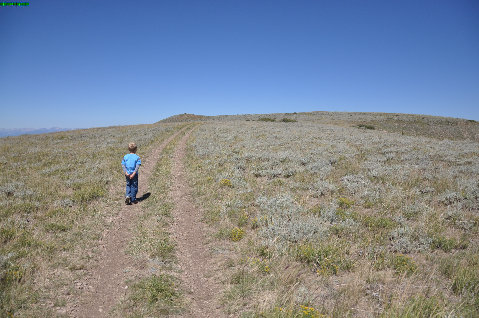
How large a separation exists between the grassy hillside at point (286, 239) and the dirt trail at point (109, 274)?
11.5 inches

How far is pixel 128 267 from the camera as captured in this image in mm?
6305

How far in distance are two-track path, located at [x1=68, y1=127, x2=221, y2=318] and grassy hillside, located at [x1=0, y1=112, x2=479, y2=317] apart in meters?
0.30

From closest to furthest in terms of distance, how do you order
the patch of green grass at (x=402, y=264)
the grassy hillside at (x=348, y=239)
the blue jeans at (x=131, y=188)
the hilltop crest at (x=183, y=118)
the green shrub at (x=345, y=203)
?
the grassy hillside at (x=348, y=239) < the patch of green grass at (x=402, y=264) < the green shrub at (x=345, y=203) < the blue jeans at (x=131, y=188) < the hilltop crest at (x=183, y=118)

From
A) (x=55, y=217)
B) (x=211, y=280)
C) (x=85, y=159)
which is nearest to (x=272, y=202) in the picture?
(x=211, y=280)

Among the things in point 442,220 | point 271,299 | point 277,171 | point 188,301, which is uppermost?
point 277,171

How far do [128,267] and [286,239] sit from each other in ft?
15.7

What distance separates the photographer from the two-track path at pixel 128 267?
505 centimetres

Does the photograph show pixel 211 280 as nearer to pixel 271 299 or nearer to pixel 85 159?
pixel 271 299

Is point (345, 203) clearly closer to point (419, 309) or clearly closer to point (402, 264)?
point (402, 264)

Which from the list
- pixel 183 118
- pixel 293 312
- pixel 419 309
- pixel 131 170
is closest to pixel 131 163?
pixel 131 170

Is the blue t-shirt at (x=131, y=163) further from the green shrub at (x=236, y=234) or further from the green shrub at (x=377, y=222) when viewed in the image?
the green shrub at (x=377, y=222)

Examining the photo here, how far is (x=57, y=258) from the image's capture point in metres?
6.35

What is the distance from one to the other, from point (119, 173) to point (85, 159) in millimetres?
6108

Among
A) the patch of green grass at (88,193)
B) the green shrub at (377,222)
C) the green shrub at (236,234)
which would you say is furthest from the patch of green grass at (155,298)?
the patch of green grass at (88,193)
